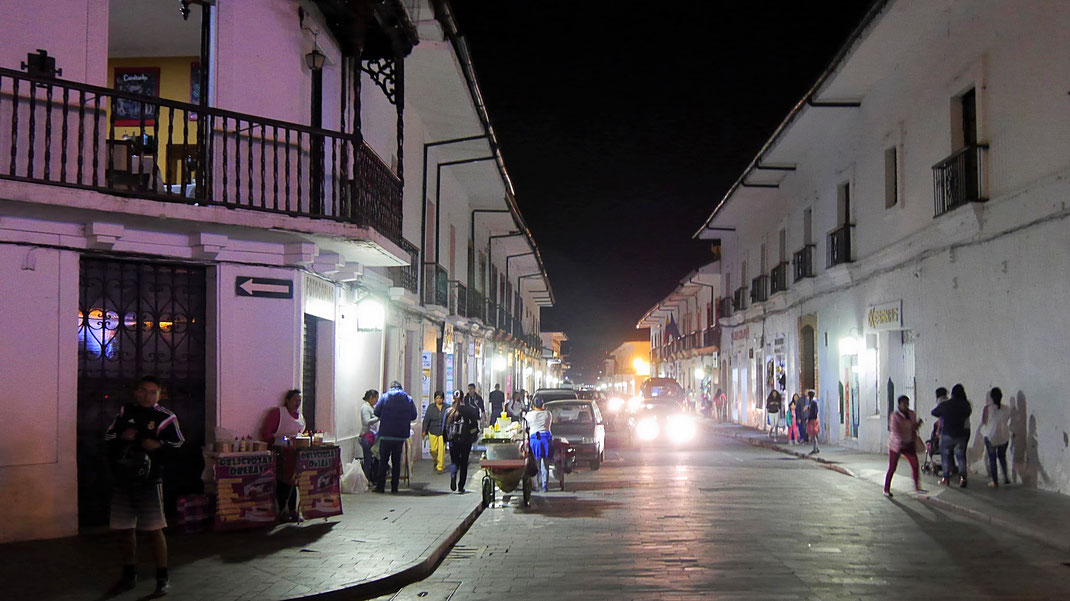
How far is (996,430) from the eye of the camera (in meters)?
15.4

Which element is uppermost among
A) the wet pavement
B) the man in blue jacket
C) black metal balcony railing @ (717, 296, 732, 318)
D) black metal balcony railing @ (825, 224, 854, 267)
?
black metal balcony railing @ (825, 224, 854, 267)

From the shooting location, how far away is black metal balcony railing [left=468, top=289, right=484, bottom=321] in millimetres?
29656

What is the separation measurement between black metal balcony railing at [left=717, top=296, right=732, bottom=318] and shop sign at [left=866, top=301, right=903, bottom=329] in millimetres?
19586

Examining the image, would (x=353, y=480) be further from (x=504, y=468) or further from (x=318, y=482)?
(x=318, y=482)

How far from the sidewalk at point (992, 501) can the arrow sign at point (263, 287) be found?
30.7ft

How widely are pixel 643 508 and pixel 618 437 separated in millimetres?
19926

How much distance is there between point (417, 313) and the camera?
886 inches

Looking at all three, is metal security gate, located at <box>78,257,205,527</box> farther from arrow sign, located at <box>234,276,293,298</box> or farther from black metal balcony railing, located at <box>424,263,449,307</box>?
black metal balcony railing, located at <box>424,263,449,307</box>

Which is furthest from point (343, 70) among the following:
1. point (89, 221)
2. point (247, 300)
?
point (89, 221)

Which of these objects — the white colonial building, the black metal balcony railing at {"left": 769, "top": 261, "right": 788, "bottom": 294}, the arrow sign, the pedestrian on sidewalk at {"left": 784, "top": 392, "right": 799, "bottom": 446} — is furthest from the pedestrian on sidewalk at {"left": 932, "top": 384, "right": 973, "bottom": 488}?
the black metal balcony railing at {"left": 769, "top": 261, "right": 788, "bottom": 294}

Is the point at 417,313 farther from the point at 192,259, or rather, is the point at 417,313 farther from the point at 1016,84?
the point at 1016,84

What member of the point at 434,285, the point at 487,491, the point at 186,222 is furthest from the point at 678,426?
the point at 186,222

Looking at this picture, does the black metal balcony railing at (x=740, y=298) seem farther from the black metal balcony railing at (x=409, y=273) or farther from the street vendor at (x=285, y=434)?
the street vendor at (x=285, y=434)

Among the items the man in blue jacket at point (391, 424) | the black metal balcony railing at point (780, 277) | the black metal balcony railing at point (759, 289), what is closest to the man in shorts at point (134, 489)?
the man in blue jacket at point (391, 424)
